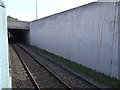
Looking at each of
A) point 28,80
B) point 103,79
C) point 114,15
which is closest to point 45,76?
point 28,80

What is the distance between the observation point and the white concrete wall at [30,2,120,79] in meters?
7.52

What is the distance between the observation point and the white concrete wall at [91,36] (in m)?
7.52

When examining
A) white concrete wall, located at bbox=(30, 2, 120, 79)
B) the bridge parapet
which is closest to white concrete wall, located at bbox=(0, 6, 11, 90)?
white concrete wall, located at bbox=(30, 2, 120, 79)

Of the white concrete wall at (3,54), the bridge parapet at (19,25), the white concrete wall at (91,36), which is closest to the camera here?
the white concrete wall at (3,54)

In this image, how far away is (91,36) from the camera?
30.4ft

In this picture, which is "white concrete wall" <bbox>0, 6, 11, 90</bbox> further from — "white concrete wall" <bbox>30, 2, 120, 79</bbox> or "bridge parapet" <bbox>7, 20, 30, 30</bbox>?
"bridge parapet" <bbox>7, 20, 30, 30</bbox>

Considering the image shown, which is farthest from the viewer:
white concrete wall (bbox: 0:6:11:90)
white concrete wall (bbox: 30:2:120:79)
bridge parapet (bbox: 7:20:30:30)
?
bridge parapet (bbox: 7:20:30:30)

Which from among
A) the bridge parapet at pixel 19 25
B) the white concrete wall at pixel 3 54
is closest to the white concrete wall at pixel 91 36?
the white concrete wall at pixel 3 54

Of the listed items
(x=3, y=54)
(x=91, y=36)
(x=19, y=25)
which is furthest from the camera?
(x=19, y=25)

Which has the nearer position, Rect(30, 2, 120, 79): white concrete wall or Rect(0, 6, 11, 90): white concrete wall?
Rect(0, 6, 11, 90): white concrete wall

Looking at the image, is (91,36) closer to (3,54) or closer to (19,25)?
(3,54)

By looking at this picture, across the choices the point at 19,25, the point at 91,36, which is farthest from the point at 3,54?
the point at 19,25

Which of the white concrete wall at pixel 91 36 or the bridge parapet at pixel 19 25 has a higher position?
the bridge parapet at pixel 19 25

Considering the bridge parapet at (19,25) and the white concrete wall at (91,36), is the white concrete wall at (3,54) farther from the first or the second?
the bridge parapet at (19,25)
